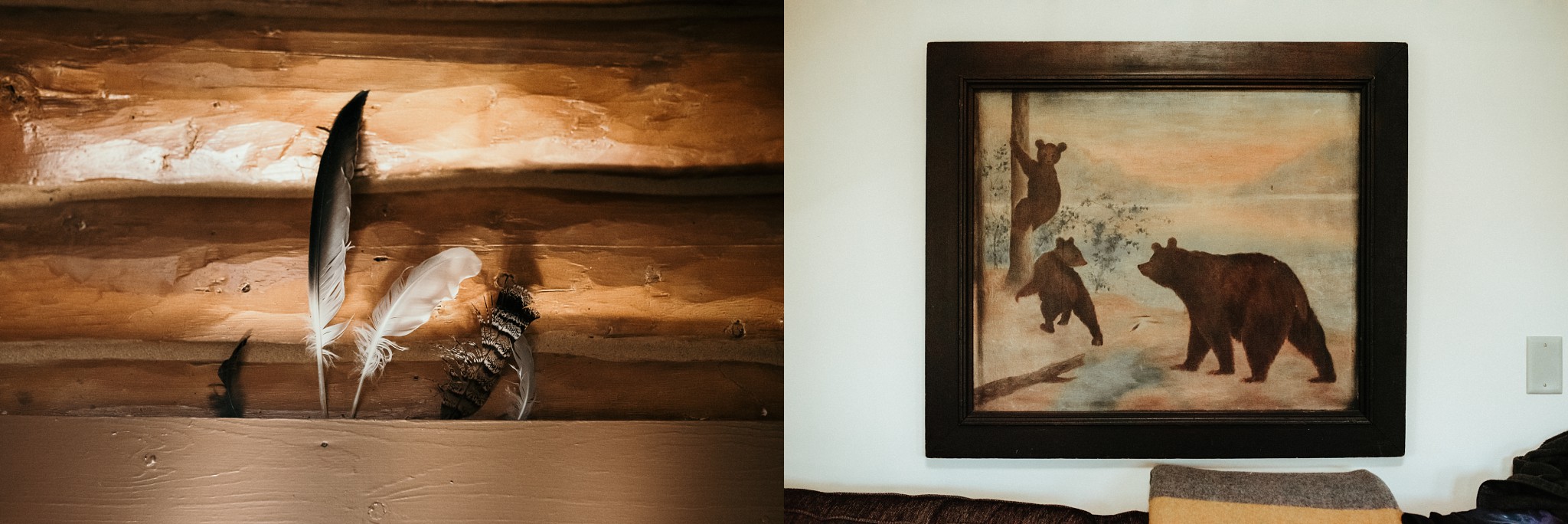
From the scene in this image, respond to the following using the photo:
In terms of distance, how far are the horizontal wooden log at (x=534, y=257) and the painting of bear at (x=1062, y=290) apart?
471 mm

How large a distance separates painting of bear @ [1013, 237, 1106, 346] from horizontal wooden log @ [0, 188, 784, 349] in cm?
47

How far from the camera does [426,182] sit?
2.85 ft

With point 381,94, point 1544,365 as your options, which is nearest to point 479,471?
point 381,94

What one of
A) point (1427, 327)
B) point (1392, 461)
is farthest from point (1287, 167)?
Answer: point (1392, 461)

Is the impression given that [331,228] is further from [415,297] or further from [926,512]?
[926,512]

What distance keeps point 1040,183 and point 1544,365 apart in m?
0.90

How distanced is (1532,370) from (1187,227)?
0.64m

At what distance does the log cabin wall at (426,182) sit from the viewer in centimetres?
86

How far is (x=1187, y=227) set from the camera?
3.39ft

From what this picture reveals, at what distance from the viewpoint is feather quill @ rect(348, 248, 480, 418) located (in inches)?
33.6

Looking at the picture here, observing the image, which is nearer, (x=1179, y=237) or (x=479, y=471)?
(x=479, y=471)

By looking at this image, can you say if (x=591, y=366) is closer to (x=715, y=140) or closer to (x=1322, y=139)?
(x=715, y=140)

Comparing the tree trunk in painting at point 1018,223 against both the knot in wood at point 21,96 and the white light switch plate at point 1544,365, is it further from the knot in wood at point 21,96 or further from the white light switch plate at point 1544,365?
the knot in wood at point 21,96

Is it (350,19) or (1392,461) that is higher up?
(350,19)
